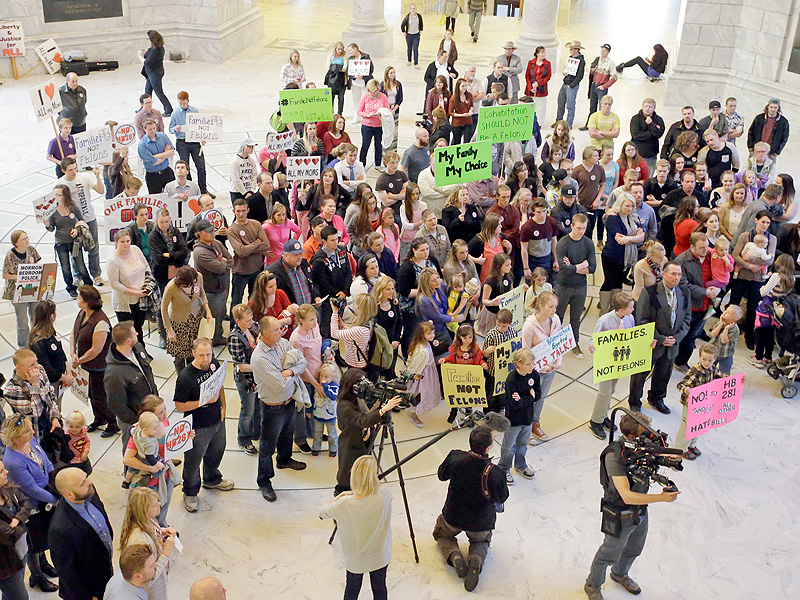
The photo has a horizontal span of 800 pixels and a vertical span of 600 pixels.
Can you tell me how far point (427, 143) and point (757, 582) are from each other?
7718mm

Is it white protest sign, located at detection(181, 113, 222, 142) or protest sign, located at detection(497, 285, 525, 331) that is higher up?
white protest sign, located at detection(181, 113, 222, 142)

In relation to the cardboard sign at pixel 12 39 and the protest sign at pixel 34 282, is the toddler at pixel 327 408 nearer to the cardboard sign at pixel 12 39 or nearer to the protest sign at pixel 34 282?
the protest sign at pixel 34 282

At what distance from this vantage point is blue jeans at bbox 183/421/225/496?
7.80 meters

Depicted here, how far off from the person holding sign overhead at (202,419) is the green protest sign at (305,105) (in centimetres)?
678

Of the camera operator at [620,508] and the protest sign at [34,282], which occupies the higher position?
the protest sign at [34,282]

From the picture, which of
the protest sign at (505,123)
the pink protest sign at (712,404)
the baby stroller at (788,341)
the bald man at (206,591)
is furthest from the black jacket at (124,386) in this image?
the baby stroller at (788,341)

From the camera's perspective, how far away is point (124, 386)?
776 cm

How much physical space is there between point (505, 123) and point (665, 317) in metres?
4.57

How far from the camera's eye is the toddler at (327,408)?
8438mm

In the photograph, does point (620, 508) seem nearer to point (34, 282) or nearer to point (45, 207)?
point (34, 282)

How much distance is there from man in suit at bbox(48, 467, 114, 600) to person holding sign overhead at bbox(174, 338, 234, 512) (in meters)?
1.34

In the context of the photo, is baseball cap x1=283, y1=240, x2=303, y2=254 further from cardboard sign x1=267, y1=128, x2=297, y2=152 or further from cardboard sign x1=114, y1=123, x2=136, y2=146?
cardboard sign x1=114, y1=123, x2=136, y2=146

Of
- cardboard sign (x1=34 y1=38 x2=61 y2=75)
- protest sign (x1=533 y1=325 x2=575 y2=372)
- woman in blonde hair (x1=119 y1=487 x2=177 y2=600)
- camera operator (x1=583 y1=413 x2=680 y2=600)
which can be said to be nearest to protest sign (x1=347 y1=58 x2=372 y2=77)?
cardboard sign (x1=34 y1=38 x2=61 y2=75)

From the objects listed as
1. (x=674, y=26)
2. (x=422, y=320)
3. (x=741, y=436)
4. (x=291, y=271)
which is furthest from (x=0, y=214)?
(x=674, y=26)
